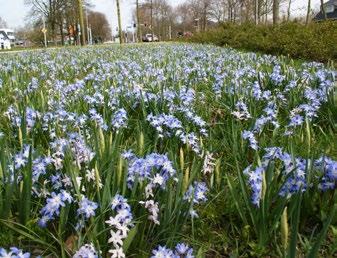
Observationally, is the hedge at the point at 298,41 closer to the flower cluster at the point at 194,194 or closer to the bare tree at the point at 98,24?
the flower cluster at the point at 194,194

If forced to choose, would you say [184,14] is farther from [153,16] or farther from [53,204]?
[53,204]

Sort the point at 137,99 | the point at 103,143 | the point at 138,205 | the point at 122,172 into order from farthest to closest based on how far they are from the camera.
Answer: the point at 137,99, the point at 103,143, the point at 122,172, the point at 138,205

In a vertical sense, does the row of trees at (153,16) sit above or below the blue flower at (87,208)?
above

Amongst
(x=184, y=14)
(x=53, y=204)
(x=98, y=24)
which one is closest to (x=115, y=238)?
(x=53, y=204)

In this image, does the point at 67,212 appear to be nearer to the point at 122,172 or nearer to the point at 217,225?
the point at 122,172

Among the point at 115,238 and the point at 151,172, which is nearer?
the point at 115,238

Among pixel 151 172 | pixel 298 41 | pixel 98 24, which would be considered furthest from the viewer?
pixel 98 24

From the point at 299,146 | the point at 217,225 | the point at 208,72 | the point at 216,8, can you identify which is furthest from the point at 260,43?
the point at 216,8

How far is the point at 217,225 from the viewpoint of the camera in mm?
2184

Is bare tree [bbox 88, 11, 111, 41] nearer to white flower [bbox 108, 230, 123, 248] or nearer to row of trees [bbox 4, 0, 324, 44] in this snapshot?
row of trees [bbox 4, 0, 324, 44]

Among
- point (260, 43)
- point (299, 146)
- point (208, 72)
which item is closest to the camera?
point (299, 146)

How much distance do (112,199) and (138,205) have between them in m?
0.20

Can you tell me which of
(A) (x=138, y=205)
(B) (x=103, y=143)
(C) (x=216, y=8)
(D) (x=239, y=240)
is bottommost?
(D) (x=239, y=240)

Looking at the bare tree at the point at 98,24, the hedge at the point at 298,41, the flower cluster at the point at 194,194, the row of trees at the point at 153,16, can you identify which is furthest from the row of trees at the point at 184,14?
the flower cluster at the point at 194,194
